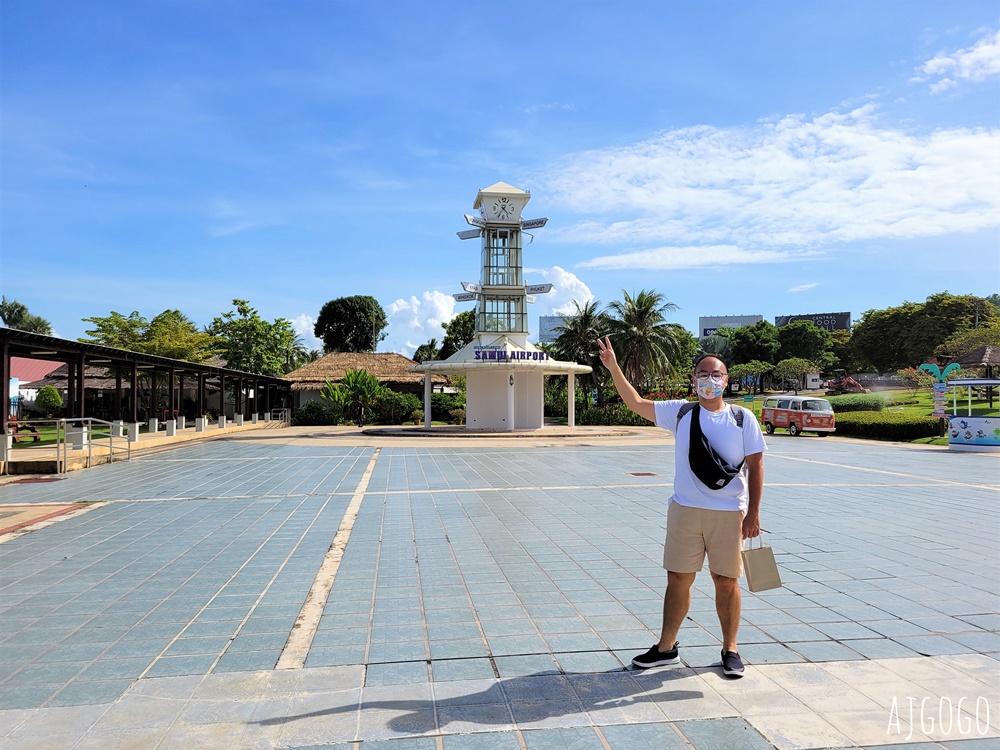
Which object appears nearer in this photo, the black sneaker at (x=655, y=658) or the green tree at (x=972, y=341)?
the black sneaker at (x=655, y=658)

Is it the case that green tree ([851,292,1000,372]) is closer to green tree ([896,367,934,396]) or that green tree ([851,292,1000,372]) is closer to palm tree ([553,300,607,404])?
green tree ([896,367,934,396])

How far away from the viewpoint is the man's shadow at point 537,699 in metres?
3.34

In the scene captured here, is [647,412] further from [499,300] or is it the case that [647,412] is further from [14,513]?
[499,300]

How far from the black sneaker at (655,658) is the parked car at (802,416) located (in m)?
27.2

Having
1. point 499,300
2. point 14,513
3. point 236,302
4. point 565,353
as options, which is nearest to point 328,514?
point 14,513

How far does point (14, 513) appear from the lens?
929cm

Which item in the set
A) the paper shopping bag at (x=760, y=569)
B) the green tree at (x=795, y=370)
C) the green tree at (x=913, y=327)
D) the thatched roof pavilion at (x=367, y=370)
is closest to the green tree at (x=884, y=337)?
the green tree at (x=913, y=327)

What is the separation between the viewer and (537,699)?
11.6 ft

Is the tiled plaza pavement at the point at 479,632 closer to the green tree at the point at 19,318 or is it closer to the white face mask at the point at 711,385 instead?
the white face mask at the point at 711,385

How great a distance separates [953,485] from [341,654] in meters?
12.2

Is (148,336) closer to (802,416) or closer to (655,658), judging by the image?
(802,416)

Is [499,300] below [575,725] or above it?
above

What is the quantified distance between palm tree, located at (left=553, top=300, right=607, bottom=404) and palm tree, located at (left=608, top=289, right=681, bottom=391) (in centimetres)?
117

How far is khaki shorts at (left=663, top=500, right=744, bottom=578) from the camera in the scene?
12.4 feet
